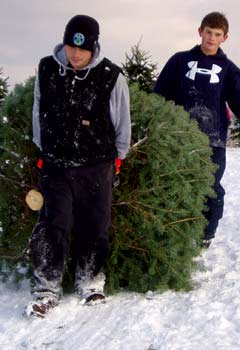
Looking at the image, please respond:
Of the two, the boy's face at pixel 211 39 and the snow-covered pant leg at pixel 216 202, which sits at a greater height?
the boy's face at pixel 211 39

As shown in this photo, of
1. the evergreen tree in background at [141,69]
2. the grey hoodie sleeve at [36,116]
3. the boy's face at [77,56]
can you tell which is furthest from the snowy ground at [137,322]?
the evergreen tree in background at [141,69]

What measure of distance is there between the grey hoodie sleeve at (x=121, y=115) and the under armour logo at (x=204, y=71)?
1.59 m

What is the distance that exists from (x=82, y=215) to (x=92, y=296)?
1.87 ft

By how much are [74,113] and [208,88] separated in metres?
1.92

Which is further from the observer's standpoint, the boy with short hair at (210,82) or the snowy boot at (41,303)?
the boy with short hair at (210,82)

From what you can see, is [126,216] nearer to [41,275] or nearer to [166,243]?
[166,243]

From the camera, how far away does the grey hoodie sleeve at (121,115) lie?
13.6 feet

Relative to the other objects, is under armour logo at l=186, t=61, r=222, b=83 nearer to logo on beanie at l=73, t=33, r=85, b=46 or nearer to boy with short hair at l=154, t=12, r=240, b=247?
boy with short hair at l=154, t=12, r=240, b=247

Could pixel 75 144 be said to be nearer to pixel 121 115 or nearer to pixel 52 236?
pixel 121 115

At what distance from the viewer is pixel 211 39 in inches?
219

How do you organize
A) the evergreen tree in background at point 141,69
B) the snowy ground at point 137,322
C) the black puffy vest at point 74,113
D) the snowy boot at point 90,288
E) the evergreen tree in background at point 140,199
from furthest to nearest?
the evergreen tree in background at point 141,69
the evergreen tree in background at point 140,199
the snowy boot at point 90,288
the black puffy vest at point 74,113
the snowy ground at point 137,322

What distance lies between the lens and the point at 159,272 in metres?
4.46

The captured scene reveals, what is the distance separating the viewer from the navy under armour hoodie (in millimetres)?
5602

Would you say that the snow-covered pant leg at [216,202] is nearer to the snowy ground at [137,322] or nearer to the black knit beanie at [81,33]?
the snowy ground at [137,322]
